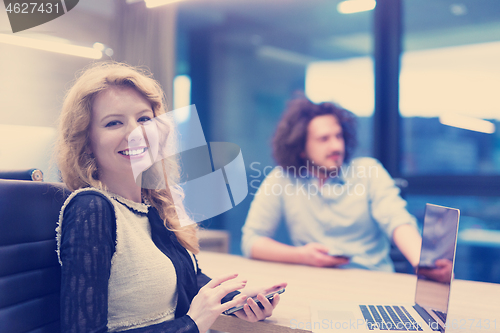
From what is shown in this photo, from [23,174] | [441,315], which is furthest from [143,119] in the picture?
[441,315]

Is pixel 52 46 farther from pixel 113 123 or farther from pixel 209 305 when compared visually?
pixel 209 305

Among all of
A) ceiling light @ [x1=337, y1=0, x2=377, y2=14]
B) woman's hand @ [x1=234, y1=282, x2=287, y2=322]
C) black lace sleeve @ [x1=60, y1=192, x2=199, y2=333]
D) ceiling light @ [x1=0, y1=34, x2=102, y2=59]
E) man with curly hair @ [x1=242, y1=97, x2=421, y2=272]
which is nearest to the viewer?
black lace sleeve @ [x1=60, y1=192, x2=199, y2=333]

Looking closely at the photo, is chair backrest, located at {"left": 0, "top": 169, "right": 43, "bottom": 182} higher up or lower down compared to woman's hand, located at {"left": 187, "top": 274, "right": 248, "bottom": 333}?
higher up

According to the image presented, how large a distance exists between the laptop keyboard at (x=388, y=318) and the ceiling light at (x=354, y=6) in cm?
267

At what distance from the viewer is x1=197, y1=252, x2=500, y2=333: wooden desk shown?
108 cm

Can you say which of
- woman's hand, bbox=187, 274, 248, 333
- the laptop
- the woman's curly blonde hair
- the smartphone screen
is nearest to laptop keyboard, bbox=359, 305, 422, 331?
the laptop

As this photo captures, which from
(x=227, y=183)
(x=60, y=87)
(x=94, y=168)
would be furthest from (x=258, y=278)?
(x=227, y=183)

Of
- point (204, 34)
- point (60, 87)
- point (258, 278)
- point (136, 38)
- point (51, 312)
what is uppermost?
point (204, 34)

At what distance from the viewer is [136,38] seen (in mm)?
3201

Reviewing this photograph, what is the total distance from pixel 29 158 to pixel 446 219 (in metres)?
1.26

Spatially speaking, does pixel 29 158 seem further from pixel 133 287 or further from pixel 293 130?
pixel 293 130

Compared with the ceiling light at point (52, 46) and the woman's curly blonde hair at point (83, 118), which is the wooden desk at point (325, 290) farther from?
the ceiling light at point (52, 46)

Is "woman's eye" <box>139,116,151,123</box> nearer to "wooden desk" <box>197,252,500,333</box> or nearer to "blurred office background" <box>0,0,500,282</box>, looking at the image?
"wooden desk" <box>197,252,500,333</box>

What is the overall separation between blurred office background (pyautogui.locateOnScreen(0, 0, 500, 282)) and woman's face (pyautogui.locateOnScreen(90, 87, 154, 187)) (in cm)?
157
